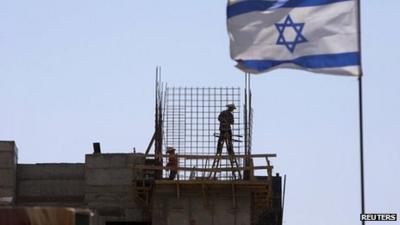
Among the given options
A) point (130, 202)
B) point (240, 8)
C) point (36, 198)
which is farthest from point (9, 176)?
point (240, 8)

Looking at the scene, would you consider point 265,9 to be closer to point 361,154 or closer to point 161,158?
point 361,154

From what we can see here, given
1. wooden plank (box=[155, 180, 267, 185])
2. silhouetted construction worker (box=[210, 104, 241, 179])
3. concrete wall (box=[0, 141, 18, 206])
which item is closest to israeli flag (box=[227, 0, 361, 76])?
wooden plank (box=[155, 180, 267, 185])

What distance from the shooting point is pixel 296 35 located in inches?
962

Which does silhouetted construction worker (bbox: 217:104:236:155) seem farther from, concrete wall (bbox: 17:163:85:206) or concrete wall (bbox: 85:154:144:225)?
concrete wall (bbox: 17:163:85:206)

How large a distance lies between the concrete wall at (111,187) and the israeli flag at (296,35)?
21.3 meters

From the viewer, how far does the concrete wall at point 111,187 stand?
45750 mm

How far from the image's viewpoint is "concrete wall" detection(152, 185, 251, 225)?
41531 millimetres

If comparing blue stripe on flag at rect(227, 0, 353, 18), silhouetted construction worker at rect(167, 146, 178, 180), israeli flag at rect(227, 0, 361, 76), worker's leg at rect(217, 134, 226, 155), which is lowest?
silhouetted construction worker at rect(167, 146, 178, 180)

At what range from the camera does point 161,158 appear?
136 feet

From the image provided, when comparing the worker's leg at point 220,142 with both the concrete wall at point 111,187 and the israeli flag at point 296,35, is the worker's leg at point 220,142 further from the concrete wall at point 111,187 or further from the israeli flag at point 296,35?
the israeli flag at point 296,35

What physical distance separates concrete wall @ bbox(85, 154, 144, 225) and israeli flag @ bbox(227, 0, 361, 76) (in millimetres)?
21257

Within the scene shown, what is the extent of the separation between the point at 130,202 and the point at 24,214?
973 inches

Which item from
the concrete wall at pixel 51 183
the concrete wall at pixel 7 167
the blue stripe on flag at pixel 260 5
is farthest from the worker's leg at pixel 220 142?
the blue stripe on flag at pixel 260 5

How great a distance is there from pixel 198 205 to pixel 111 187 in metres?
5.33
